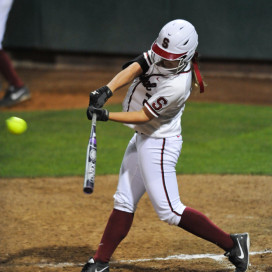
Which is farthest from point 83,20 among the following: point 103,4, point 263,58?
point 263,58

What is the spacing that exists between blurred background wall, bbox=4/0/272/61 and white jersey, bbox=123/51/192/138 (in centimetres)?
834

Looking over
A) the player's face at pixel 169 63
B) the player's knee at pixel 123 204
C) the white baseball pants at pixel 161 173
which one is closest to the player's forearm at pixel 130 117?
the white baseball pants at pixel 161 173

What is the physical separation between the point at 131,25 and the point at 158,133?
29.7ft

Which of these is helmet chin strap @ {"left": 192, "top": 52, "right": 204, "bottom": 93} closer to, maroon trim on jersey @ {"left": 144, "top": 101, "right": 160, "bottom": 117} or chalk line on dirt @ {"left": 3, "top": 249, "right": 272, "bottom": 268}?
maroon trim on jersey @ {"left": 144, "top": 101, "right": 160, "bottom": 117}

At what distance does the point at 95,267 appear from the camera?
4.22 meters

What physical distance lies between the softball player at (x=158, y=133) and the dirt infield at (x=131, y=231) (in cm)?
38

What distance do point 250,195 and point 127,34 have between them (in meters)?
7.19

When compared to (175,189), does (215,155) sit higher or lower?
lower

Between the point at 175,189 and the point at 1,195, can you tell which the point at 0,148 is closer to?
the point at 1,195

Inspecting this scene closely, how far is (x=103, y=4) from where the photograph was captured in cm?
1295

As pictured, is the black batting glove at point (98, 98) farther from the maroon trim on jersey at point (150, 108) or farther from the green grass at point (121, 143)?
the green grass at point (121, 143)

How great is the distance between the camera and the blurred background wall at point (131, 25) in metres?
12.2

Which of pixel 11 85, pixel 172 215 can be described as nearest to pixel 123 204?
pixel 172 215

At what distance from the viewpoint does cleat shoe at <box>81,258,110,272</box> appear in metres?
4.21
